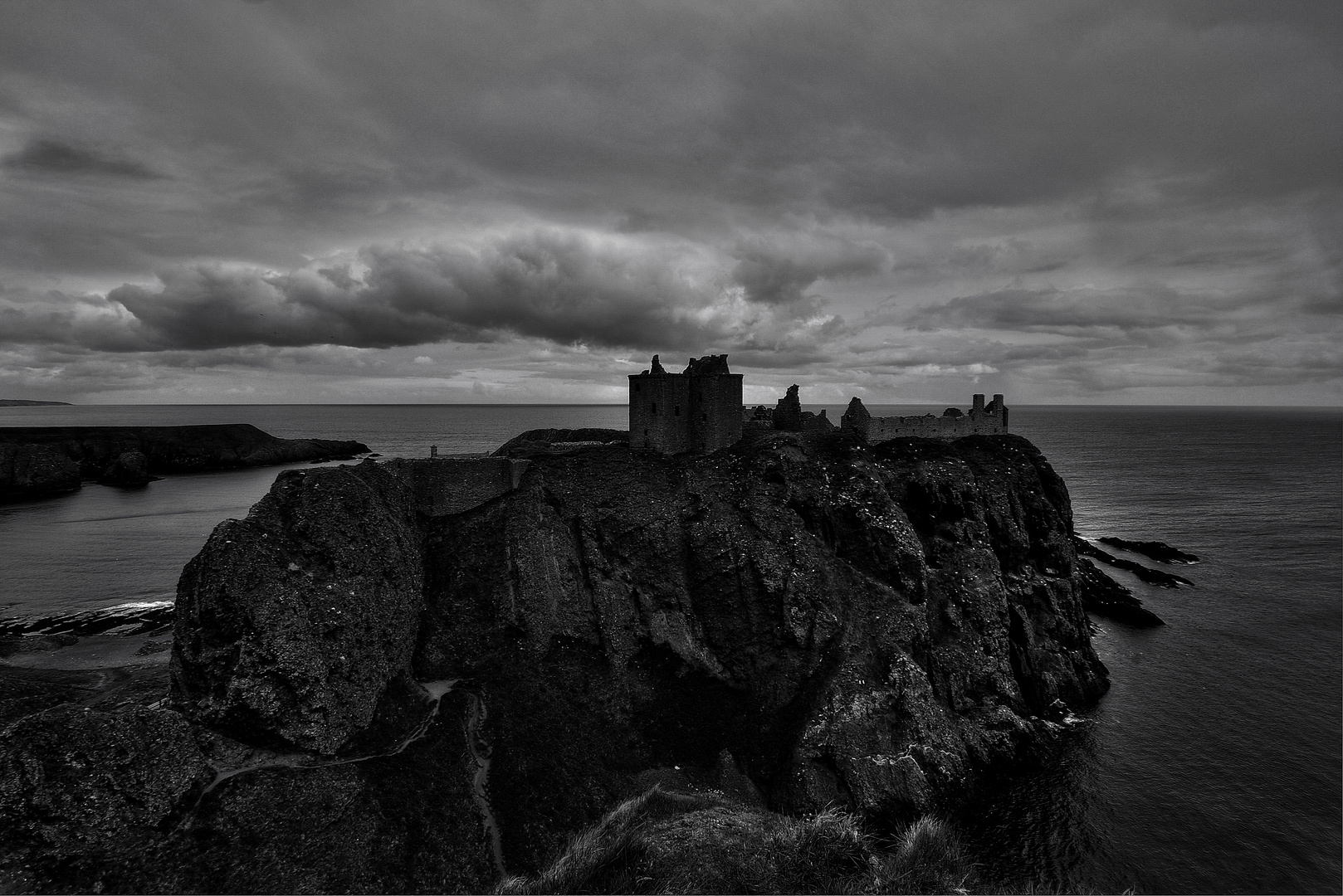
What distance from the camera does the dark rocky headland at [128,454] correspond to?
361 feet

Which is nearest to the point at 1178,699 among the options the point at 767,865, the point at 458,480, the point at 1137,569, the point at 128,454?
the point at 1137,569

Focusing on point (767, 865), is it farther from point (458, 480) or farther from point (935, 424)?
point (935, 424)

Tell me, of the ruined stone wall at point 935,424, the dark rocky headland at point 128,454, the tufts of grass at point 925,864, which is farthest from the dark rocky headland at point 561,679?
the dark rocky headland at point 128,454

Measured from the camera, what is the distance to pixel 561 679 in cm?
3806

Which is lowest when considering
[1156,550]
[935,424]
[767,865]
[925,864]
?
[1156,550]

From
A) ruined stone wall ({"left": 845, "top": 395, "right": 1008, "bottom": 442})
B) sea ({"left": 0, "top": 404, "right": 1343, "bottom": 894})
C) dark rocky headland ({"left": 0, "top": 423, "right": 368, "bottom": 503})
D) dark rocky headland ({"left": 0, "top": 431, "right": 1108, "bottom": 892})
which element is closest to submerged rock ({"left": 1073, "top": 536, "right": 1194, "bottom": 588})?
sea ({"left": 0, "top": 404, "right": 1343, "bottom": 894})

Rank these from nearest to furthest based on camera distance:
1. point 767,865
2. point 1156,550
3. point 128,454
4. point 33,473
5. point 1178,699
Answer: point 767,865 < point 1178,699 < point 1156,550 < point 33,473 < point 128,454

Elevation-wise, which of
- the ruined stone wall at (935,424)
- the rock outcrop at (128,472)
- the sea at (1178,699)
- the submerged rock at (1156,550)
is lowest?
the sea at (1178,699)

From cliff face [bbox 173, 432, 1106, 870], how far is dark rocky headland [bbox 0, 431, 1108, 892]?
0.51 feet

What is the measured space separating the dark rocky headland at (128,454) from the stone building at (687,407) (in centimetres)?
11586

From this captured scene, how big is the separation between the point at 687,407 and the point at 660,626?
16.8 metres

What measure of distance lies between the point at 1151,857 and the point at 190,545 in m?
88.8

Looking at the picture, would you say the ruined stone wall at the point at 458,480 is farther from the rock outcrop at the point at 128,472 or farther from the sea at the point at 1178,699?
the rock outcrop at the point at 128,472

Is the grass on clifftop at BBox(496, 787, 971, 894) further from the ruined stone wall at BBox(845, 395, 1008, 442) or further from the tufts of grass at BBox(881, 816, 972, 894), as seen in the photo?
the ruined stone wall at BBox(845, 395, 1008, 442)
